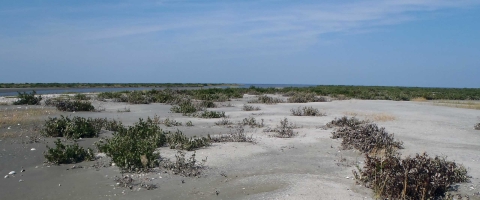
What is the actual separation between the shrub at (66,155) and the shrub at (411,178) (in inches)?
200

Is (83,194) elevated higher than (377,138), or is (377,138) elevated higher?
(377,138)

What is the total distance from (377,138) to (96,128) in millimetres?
7053

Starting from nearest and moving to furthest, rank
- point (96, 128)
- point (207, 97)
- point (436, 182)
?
1. point (436, 182)
2. point (96, 128)
3. point (207, 97)

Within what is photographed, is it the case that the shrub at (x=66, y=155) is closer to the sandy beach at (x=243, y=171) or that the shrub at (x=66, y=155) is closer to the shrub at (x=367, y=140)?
the sandy beach at (x=243, y=171)

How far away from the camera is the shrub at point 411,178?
5427 millimetres

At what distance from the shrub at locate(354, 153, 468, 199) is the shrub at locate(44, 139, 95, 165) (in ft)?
A: 16.6

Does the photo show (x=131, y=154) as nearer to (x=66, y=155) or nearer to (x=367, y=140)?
(x=66, y=155)

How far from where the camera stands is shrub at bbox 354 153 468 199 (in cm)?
543

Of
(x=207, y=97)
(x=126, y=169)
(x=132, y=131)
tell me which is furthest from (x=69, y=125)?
(x=207, y=97)

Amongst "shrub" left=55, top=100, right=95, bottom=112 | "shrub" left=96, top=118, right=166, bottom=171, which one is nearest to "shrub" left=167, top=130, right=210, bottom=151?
"shrub" left=96, top=118, right=166, bottom=171

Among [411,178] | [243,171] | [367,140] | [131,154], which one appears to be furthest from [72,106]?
[411,178]

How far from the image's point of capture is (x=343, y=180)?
6453 mm

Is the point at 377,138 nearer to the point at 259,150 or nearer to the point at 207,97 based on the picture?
the point at 259,150

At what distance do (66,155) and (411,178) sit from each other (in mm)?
5910
